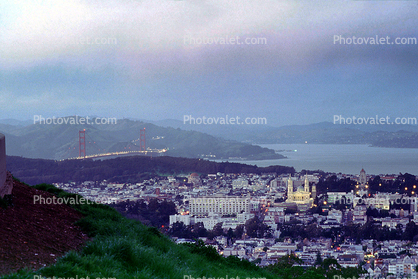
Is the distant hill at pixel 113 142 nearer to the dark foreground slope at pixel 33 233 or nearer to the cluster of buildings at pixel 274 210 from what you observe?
the cluster of buildings at pixel 274 210

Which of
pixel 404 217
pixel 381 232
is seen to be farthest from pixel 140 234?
pixel 404 217

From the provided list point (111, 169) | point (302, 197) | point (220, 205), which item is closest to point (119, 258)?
point (220, 205)

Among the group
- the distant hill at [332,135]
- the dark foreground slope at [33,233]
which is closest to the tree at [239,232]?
the dark foreground slope at [33,233]

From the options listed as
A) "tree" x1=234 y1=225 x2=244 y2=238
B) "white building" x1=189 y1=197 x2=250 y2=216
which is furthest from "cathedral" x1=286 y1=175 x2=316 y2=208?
"tree" x1=234 y1=225 x2=244 y2=238

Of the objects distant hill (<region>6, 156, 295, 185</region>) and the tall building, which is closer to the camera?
the tall building

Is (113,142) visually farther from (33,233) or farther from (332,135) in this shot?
(33,233)

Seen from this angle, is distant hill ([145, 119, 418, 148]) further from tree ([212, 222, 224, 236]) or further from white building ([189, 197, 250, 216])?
tree ([212, 222, 224, 236])

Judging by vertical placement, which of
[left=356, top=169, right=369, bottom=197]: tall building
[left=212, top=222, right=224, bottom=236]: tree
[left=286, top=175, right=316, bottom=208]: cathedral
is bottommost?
[left=212, top=222, right=224, bottom=236]: tree
